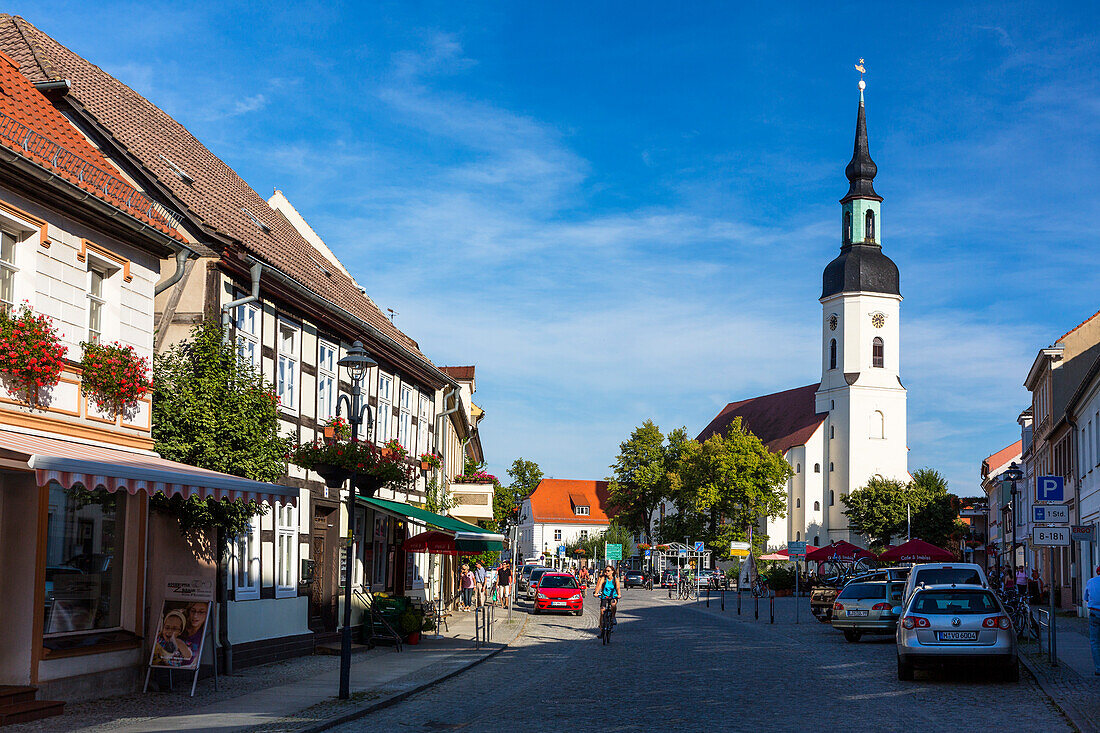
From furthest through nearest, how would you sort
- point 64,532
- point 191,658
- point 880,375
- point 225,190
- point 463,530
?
point 880,375, point 463,530, point 225,190, point 191,658, point 64,532

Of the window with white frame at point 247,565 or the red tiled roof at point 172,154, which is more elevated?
the red tiled roof at point 172,154

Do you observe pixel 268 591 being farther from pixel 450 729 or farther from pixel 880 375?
pixel 880 375

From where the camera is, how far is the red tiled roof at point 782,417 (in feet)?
353

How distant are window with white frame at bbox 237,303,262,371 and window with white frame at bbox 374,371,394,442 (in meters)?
8.00

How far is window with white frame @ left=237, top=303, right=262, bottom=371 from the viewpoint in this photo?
20.2 meters

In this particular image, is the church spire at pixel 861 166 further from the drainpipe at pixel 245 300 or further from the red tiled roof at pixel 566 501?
the drainpipe at pixel 245 300

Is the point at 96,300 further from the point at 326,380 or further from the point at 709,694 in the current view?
the point at 709,694

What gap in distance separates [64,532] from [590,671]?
9894 millimetres

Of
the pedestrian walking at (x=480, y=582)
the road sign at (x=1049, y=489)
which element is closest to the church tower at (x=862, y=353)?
the pedestrian walking at (x=480, y=582)

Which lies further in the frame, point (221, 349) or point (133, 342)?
point (221, 349)

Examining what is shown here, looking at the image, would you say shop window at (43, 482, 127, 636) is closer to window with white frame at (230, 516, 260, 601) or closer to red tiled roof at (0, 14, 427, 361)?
window with white frame at (230, 516, 260, 601)

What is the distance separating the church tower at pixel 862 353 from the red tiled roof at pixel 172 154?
78.0 m

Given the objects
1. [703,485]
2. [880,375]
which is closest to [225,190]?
[703,485]

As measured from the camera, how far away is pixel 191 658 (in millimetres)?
16203
